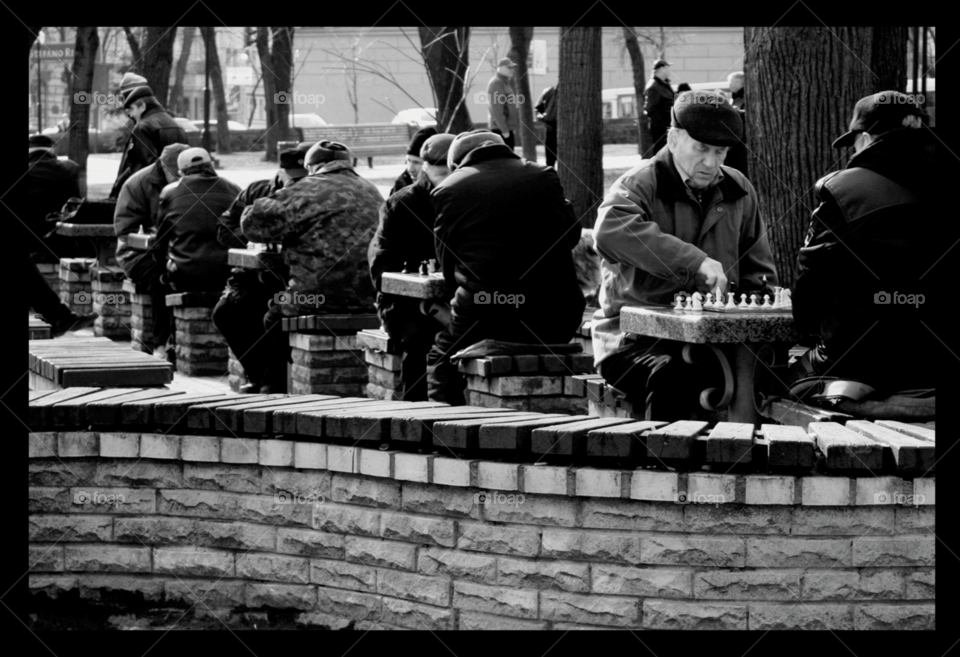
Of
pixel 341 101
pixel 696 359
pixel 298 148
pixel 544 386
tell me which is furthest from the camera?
pixel 341 101

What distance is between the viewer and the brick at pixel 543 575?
177 inches

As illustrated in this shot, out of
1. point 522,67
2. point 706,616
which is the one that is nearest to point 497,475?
point 706,616

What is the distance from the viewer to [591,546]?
4.46m

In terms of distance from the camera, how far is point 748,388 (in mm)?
5695

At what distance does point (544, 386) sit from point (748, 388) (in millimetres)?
1258

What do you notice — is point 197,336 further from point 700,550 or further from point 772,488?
point 772,488

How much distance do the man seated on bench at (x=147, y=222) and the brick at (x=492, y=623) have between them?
7135 millimetres

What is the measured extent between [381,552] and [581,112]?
29.0 ft

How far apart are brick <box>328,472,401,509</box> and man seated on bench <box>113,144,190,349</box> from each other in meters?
6.66

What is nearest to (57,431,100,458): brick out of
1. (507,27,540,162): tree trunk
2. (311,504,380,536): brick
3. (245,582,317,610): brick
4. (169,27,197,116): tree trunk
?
(245,582,317,610): brick

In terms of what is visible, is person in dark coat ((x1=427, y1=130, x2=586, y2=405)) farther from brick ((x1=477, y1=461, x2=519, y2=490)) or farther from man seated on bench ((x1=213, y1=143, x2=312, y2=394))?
man seated on bench ((x1=213, y1=143, x2=312, y2=394))

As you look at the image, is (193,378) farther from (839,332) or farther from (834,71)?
(839,332)
